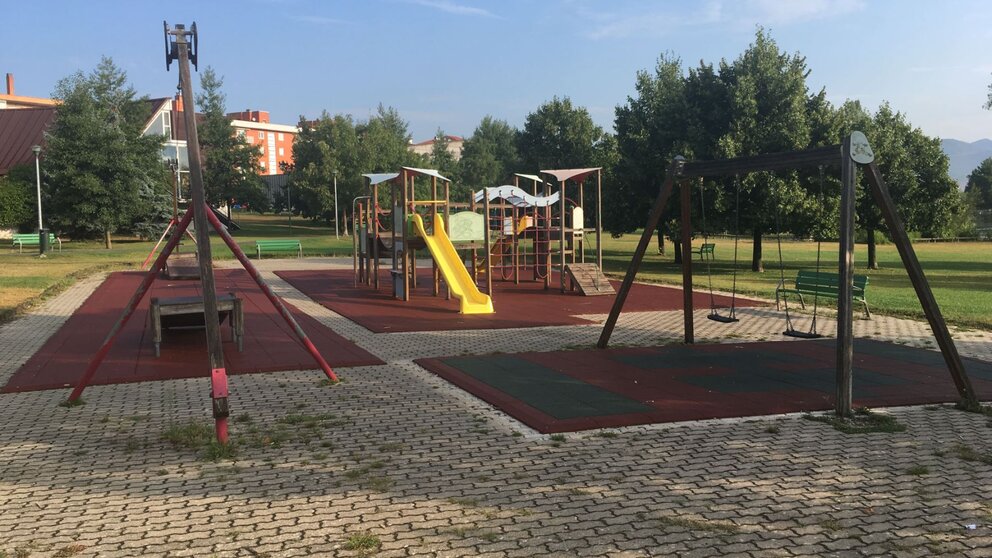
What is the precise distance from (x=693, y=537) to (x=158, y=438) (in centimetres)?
410

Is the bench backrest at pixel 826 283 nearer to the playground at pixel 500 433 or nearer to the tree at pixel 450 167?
the playground at pixel 500 433

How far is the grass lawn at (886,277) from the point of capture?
14.4 metres

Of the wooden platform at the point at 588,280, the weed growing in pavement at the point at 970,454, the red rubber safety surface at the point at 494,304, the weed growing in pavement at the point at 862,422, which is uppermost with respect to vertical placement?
the wooden platform at the point at 588,280

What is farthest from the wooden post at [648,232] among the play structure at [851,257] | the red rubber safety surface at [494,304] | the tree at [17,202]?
the tree at [17,202]

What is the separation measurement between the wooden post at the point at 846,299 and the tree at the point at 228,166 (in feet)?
192

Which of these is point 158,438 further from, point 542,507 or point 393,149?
point 393,149

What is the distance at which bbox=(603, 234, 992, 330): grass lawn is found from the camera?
14.4m

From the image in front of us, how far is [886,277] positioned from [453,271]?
14.2m

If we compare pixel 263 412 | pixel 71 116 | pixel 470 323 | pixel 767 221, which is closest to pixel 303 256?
pixel 71 116

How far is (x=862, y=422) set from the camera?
20.5 feet

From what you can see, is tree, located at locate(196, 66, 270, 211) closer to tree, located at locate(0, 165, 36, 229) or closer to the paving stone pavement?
tree, located at locate(0, 165, 36, 229)

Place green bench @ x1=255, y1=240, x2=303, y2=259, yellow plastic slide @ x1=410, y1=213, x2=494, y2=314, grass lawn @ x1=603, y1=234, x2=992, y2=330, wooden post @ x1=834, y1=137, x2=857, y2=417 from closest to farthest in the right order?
wooden post @ x1=834, y1=137, x2=857, y2=417, yellow plastic slide @ x1=410, y1=213, x2=494, y2=314, grass lawn @ x1=603, y1=234, x2=992, y2=330, green bench @ x1=255, y1=240, x2=303, y2=259

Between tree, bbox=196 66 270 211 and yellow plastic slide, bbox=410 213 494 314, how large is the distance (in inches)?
1904

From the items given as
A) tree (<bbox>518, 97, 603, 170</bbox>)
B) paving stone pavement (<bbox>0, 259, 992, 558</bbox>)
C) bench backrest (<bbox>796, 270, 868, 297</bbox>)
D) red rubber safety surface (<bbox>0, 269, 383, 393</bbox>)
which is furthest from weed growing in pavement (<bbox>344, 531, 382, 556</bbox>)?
tree (<bbox>518, 97, 603, 170</bbox>)
